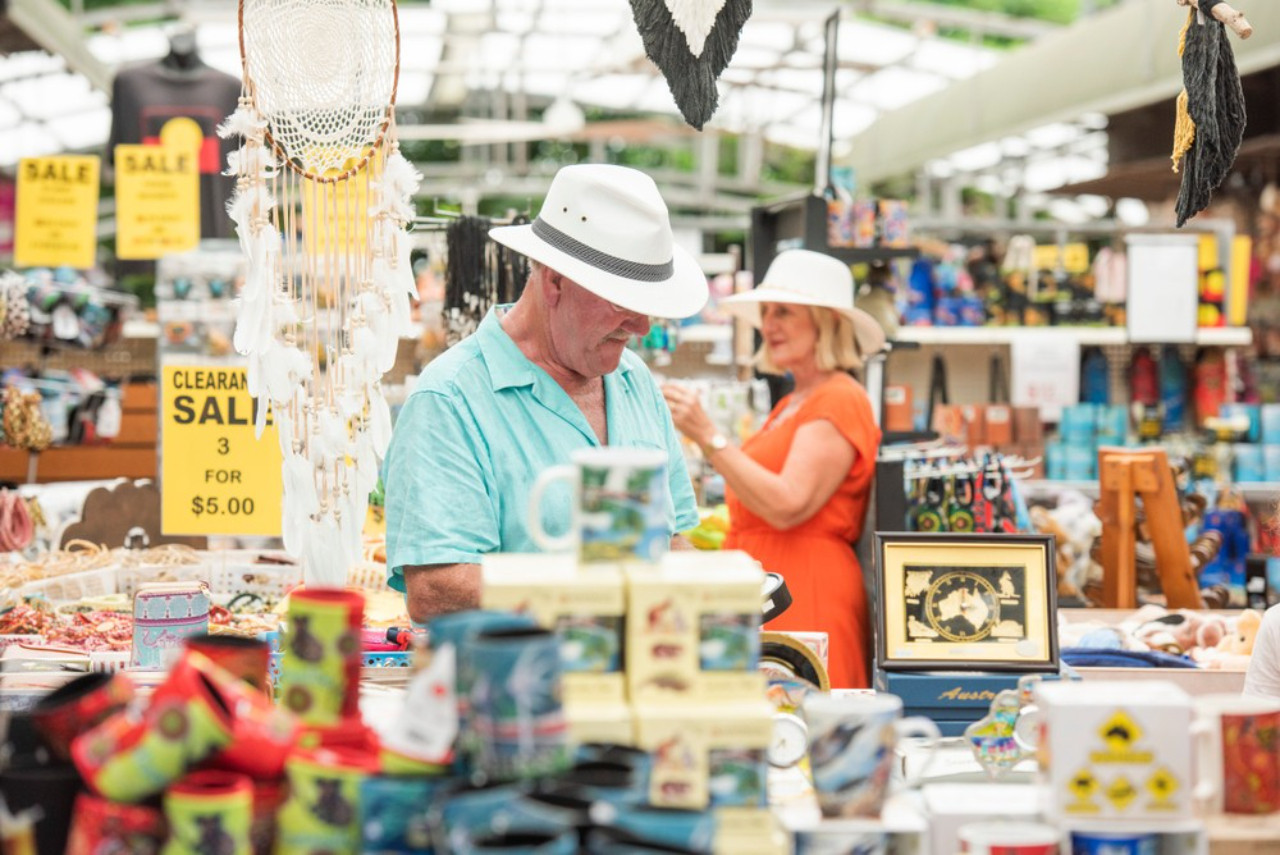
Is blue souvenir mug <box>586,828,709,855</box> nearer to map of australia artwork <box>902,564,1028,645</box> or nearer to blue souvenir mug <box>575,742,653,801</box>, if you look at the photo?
blue souvenir mug <box>575,742,653,801</box>

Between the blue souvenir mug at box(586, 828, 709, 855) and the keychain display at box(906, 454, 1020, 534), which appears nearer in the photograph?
the blue souvenir mug at box(586, 828, 709, 855)

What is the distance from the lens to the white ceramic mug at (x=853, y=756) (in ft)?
5.40

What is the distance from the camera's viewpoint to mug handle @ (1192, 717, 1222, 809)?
1.72 meters

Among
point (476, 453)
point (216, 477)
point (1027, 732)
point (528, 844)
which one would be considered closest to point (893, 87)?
point (216, 477)

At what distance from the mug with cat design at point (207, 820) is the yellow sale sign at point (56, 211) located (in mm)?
4639

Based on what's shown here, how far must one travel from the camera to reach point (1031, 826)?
1649mm

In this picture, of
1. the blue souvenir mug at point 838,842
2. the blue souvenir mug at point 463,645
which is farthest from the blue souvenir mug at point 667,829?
the blue souvenir mug at point 838,842

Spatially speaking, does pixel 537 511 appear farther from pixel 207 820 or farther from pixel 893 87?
pixel 893 87

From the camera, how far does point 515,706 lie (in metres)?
1.34

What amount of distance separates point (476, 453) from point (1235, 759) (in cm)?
127

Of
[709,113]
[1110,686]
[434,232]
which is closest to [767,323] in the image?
[434,232]

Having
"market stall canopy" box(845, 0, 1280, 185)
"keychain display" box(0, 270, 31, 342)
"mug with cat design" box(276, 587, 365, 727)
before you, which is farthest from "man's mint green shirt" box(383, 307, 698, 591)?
"market stall canopy" box(845, 0, 1280, 185)

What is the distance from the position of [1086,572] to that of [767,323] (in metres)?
1.84

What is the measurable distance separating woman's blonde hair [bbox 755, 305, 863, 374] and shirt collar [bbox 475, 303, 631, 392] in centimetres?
197
